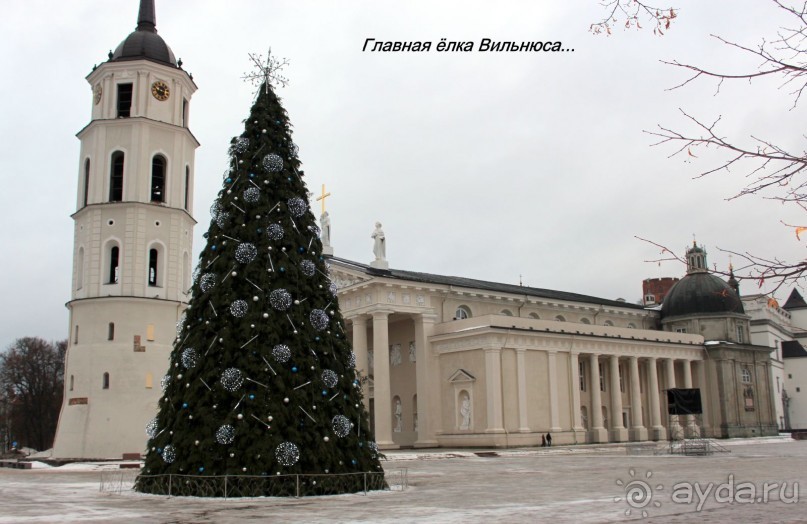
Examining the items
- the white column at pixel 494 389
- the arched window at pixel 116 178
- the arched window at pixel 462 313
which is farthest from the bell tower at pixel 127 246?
the arched window at pixel 462 313

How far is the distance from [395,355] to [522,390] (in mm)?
10615

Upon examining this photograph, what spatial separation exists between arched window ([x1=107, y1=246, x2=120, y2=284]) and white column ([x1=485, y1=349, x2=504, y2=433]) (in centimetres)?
2263

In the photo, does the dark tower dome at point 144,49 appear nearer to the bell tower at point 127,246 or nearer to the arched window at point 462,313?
the bell tower at point 127,246

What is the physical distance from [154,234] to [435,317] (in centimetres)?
2069

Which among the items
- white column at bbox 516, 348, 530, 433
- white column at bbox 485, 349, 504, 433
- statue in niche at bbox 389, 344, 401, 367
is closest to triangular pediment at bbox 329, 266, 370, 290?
statue in niche at bbox 389, 344, 401, 367

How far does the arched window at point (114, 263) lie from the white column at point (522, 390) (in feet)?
81.9

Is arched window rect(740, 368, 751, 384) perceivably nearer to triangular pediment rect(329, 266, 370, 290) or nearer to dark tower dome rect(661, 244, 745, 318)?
dark tower dome rect(661, 244, 745, 318)

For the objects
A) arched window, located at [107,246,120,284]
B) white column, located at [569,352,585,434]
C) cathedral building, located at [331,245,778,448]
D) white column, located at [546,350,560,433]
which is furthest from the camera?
white column, located at [569,352,585,434]

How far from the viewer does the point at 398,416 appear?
185 ft

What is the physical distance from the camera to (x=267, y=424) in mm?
15836

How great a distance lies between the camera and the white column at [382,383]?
51.4m

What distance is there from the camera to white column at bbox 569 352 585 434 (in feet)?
177

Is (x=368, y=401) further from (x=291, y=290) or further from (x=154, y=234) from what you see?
(x=291, y=290)

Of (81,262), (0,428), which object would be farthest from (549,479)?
(0,428)
